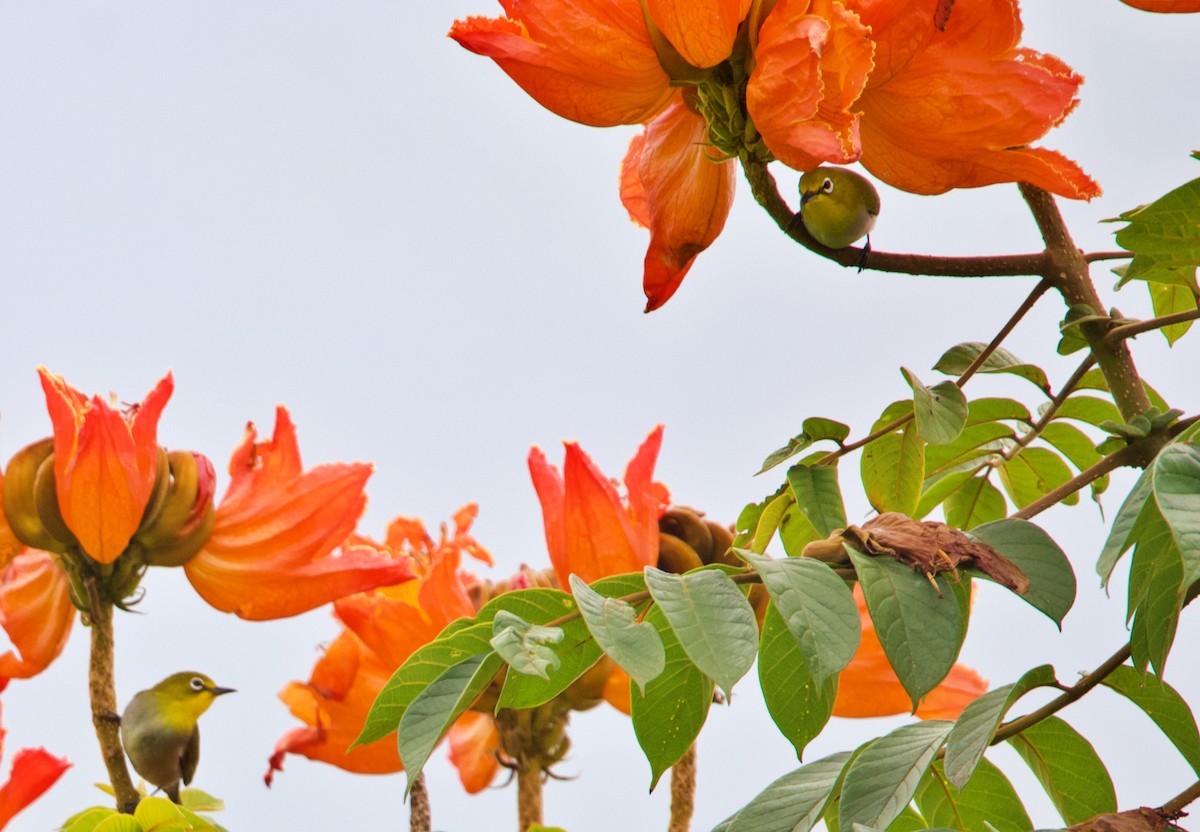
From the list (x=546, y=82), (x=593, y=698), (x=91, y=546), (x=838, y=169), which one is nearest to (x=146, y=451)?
(x=91, y=546)

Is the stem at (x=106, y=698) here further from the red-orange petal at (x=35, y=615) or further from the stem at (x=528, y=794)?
the stem at (x=528, y=794)

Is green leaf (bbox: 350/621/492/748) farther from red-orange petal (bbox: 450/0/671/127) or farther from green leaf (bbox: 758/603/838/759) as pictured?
red-orange petal (bbox: 450/0/671/127)

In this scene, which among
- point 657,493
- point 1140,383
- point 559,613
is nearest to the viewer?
point 559,613

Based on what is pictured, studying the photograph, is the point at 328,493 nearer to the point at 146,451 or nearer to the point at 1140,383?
the point at 146,451

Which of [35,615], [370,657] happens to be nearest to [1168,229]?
[370,657]

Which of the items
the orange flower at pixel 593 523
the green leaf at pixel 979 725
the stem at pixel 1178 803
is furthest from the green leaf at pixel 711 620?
the orange flower at pixel 593 523

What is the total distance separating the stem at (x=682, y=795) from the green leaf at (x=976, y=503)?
30 cm

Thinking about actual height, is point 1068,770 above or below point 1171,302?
below

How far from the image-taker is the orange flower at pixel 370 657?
116 cm

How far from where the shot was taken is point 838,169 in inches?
26.1

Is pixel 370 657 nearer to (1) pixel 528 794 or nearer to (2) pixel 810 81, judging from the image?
Answer: (1) pixel 528 794

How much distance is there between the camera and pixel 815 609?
0.54m

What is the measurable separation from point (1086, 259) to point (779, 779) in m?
0.35

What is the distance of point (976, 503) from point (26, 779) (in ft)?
2.92
